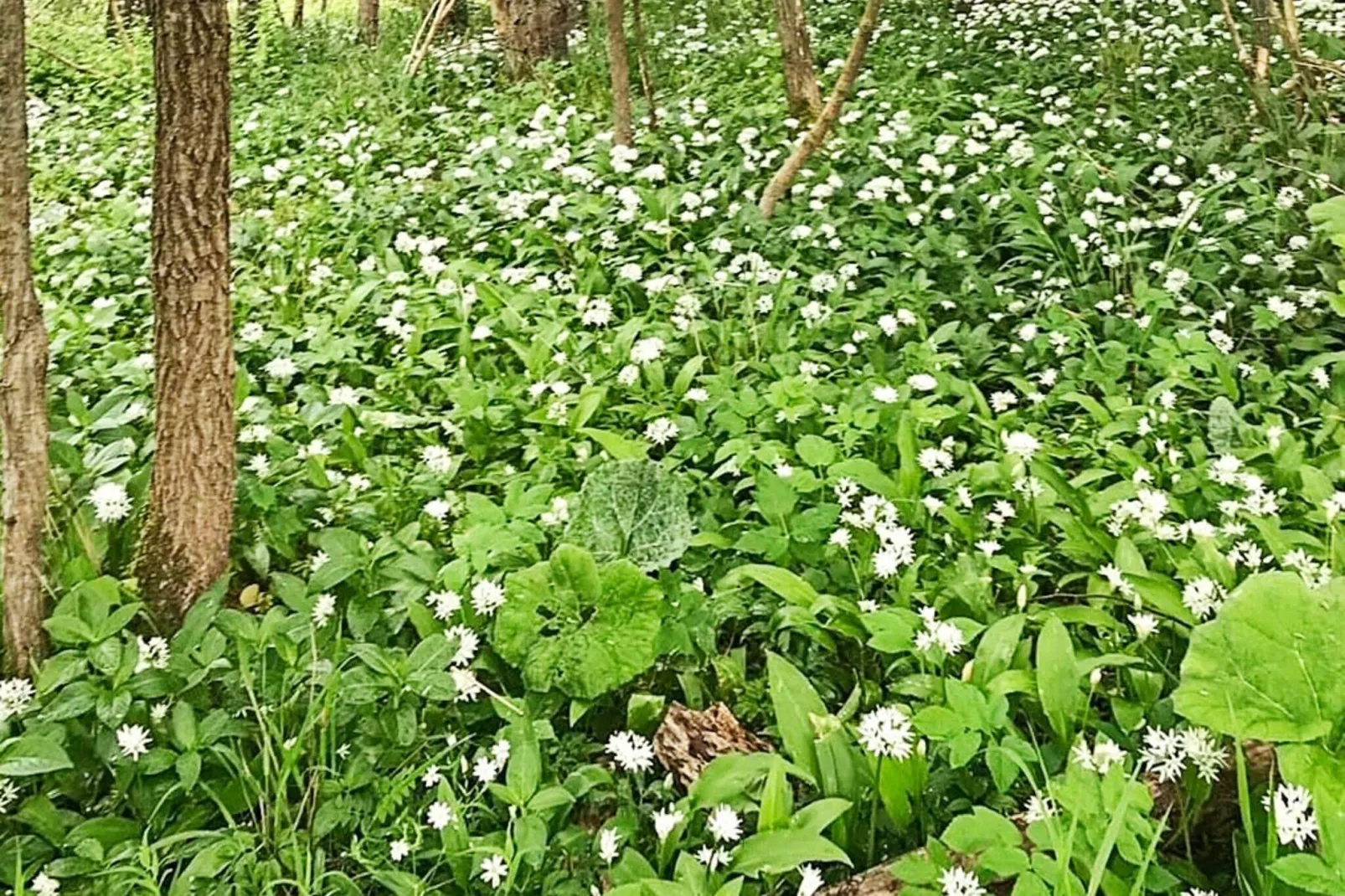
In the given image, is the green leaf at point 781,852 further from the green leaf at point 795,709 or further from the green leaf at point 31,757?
the green leaf at point 31,757

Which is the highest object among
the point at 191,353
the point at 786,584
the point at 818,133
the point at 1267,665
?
the point at 818,133

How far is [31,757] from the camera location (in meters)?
2.05

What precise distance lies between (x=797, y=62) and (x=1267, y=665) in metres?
4.55

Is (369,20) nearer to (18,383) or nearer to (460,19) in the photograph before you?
(460,19)

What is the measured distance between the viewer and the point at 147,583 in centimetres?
263

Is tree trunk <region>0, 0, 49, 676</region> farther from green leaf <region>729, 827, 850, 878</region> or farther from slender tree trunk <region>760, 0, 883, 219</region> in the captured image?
slender tree trunk <region>760, 0, 883, 219</region>

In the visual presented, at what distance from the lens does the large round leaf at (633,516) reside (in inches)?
106

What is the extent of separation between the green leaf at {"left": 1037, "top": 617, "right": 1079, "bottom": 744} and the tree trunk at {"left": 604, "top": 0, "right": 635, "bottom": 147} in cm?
387

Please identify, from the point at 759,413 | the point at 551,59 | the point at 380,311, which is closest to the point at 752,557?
the point at 759,413

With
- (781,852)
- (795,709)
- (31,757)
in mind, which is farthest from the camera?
(795,709)

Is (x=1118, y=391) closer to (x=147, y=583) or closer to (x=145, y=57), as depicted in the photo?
→ (x=147, y=583)

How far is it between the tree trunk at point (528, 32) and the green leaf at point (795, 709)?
593 cm

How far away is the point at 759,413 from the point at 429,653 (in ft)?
4.49

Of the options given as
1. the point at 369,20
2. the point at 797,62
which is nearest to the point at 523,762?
the point at 797,62
